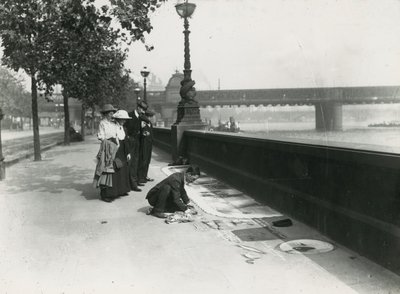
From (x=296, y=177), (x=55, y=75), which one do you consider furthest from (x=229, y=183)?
(x=55, y=75)

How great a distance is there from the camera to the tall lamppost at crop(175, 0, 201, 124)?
13.0 m

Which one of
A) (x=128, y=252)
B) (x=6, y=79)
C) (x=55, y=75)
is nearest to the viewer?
(x=128, y=252)

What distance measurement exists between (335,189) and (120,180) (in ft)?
14.3

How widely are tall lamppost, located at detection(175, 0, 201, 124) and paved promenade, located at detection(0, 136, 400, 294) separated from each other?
673 cm

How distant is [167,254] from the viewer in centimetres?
479

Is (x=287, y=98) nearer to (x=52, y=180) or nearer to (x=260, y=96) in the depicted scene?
(x=260, y=96)

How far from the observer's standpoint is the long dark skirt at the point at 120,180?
798 centimetres

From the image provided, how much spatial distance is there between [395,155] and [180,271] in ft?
7.29

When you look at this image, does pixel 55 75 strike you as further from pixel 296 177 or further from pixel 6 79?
pixel 6 79

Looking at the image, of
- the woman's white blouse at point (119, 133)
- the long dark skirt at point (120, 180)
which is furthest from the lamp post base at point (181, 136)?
the woman's white blouse at point (119, 133)

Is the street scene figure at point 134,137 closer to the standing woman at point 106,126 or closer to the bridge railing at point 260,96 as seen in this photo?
the standing woman at point 106,126

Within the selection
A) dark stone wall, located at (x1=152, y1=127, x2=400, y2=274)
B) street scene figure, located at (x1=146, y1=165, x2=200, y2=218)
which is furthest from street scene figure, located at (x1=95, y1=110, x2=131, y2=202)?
dark stone wall, located at (x1=152, y1=127, x2=400, y2=274)

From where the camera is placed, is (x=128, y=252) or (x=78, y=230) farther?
(x=78, y=230)

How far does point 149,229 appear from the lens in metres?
5.91
